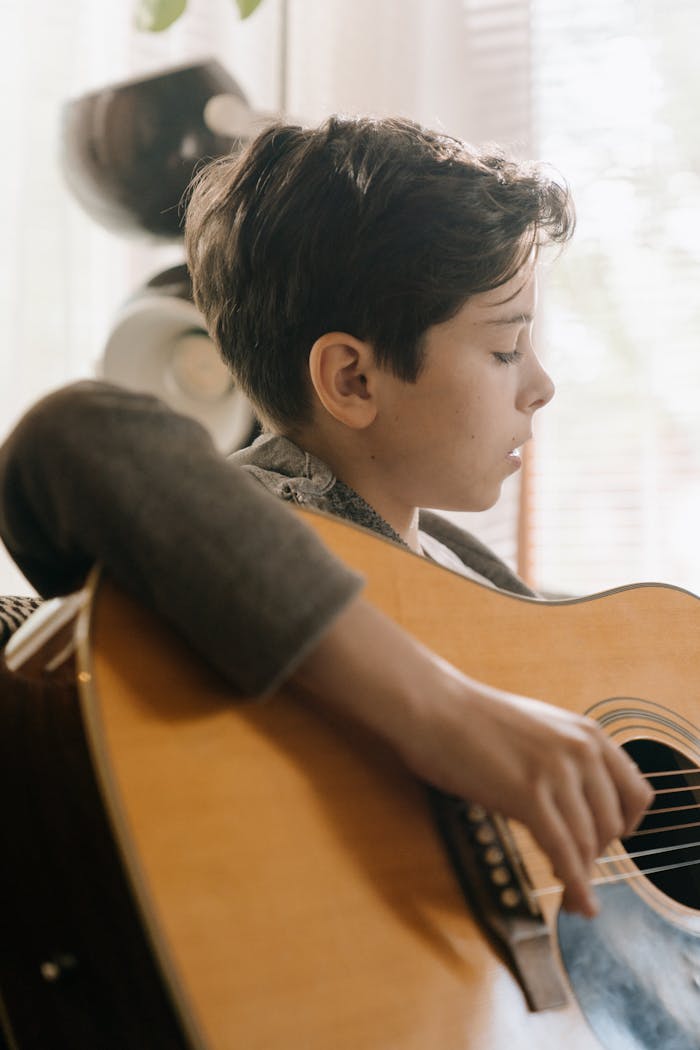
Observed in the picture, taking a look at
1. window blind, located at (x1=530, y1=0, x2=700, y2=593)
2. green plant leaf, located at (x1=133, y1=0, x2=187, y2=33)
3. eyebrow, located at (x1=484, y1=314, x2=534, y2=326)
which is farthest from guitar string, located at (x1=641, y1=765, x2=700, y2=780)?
window blind, located at (x1=530, y1=0, x2=700, y2=593)

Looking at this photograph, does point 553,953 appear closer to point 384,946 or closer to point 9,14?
point 384,946

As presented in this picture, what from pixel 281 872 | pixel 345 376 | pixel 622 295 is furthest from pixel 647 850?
pixel 622 295

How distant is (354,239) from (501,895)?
0.57 m

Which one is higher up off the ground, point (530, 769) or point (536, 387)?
point (536, 387)

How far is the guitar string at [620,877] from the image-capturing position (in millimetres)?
602

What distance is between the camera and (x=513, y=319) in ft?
3.12

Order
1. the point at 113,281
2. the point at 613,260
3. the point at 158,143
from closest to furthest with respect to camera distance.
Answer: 1. the point at 158,143
2. the point at 113,281
3. the point at 613,260

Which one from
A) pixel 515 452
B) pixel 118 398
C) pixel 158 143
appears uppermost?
pixel 158 143

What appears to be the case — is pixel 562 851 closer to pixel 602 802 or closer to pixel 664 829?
pixel 602 802

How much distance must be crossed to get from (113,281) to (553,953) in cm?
171

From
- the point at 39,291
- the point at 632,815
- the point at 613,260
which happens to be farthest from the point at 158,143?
the point at 632,815

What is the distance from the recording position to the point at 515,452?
101 centimetres

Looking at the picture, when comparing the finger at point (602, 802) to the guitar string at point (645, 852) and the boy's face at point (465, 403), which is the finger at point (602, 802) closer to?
the guitar string at point (645, 852)

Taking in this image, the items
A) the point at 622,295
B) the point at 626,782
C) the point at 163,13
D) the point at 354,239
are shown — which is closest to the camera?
the point at 626,782
